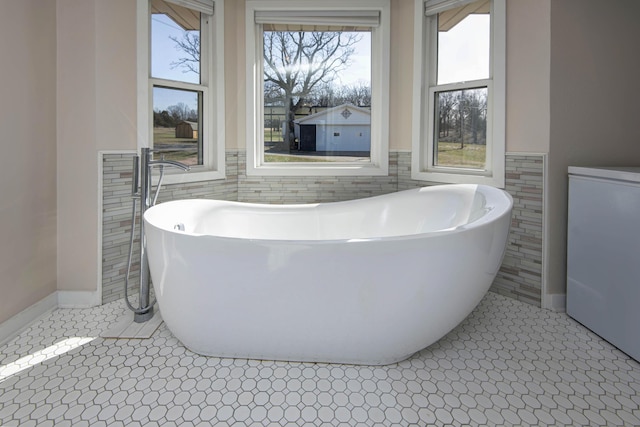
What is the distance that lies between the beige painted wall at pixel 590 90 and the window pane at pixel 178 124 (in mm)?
2430

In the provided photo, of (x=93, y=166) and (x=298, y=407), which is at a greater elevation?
(x=93, y=166)

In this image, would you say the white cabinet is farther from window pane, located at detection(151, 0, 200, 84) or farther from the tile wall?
window pane, located at detection(151, 0, 200, 84)

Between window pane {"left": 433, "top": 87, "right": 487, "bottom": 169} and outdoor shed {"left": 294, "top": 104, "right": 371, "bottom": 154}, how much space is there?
576 mm

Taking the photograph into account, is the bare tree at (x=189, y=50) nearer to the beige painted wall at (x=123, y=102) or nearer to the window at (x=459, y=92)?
the beige painted wall at (x=123, y=102)

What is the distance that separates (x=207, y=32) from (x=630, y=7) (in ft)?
9.16

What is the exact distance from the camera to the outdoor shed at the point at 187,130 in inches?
116

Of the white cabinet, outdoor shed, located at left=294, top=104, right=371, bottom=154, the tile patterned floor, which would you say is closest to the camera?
the tile patterned floor

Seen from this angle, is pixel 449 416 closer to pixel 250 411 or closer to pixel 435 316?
pixel 435 316

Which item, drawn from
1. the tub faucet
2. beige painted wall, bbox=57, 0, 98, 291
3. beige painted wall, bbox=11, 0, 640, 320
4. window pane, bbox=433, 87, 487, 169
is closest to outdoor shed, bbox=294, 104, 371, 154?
window pane, bbox=433, 87, 487, 169

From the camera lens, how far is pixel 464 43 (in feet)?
9.44

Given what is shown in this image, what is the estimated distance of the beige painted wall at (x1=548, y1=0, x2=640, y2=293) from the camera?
233cm

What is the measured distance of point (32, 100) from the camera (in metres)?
2.17

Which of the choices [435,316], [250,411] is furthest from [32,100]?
[435,316]

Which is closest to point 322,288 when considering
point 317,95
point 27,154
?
point 27,154
